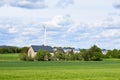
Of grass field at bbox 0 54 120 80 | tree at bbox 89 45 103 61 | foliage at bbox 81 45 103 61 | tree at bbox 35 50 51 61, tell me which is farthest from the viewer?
tree at bbox 89 45 103 61

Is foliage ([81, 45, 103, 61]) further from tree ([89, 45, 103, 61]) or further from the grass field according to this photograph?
the grass field

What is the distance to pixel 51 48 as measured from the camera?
613ft

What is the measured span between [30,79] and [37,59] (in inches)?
4818

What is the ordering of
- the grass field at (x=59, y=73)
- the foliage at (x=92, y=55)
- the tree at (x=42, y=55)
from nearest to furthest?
the grass field at (x=59, y=73), the tree at (x=42, y=55), the foliage at (x=92, y=55)

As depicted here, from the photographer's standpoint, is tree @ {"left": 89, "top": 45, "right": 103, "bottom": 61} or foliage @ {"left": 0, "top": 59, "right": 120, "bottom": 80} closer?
foliage @ {"left": 0, "top": 59, "right": 120, "bottom": 80}

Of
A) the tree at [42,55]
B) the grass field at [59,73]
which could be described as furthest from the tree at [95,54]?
the grass field at [59,73]

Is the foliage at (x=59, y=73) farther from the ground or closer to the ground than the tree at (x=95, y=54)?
closer to the ground

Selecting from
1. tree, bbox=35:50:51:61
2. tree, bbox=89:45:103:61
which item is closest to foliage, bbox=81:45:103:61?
tree, bbox=89:45:103:61

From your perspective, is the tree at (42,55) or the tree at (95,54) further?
the tree at (95,54)

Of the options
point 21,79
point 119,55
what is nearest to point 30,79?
point 21,79

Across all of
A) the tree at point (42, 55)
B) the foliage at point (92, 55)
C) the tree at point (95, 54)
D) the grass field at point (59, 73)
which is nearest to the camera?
the grass field at point (59, 73)

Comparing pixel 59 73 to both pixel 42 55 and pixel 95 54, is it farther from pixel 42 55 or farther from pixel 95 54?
pixel 95 54

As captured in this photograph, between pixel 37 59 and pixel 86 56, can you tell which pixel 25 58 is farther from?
pixel 86 56

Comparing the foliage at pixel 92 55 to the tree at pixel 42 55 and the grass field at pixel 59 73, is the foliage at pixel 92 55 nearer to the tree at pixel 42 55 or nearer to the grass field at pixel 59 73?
the tree at pixel 42 55
